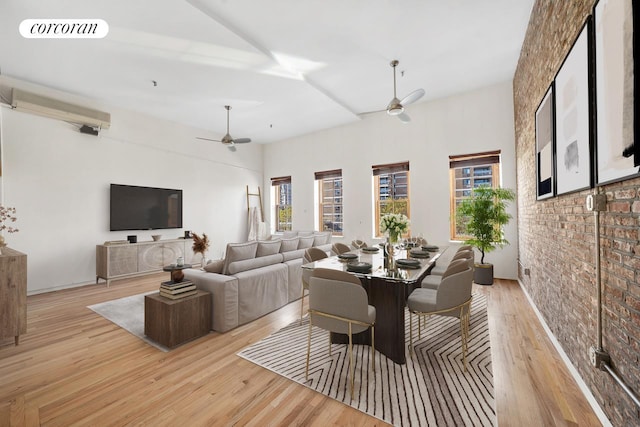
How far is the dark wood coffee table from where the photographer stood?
266 cm

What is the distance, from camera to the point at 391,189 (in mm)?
6559

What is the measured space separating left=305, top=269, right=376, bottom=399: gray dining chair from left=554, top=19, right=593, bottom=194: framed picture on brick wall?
1.70 m

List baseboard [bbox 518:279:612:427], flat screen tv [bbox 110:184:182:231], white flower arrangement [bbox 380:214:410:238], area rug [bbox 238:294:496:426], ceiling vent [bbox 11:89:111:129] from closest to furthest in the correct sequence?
baseboard [bbox 518:279:612:427]
area rug [bbox 238:294:496:426]
white flower arrangement [bbox 380:214:410:238]
ceiling vent [bbox 11:89:111:129]
flat screen tv [bbox 110:184:182:231]

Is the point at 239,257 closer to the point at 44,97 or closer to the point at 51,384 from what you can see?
the point at 51,384

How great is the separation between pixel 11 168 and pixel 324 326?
5.73m

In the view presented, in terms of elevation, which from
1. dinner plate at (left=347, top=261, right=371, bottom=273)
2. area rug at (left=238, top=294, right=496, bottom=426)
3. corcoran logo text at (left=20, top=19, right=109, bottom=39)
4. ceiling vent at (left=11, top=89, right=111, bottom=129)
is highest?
corcoran logo text at (left=20, top=19, right=109, bottom=39)

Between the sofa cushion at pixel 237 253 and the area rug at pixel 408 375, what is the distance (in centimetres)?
Answer: 97

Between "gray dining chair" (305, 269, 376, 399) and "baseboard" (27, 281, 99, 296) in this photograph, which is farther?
"baseboard" (27, 281, 99, 296)

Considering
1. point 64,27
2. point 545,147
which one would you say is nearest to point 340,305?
point 545,147

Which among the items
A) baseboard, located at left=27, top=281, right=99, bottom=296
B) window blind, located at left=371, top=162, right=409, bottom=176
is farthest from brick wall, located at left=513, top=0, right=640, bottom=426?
baseboard, located at left=27, top=281, right=99, bottom=296

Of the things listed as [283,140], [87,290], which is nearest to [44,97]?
[87,290]

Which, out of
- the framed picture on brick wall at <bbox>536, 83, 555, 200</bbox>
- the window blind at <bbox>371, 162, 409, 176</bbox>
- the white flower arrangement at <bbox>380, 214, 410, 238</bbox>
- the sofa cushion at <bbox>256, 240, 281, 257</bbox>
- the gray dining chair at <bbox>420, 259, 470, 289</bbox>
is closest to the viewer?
the gray dining chair at <bbox>420, 259, 470, 289</bbox>

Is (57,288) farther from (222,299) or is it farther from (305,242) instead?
(305,242)

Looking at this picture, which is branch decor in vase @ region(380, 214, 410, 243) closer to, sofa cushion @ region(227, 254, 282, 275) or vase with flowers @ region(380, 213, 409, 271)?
vase with flowers @ region(380, 213, 409, 271)
